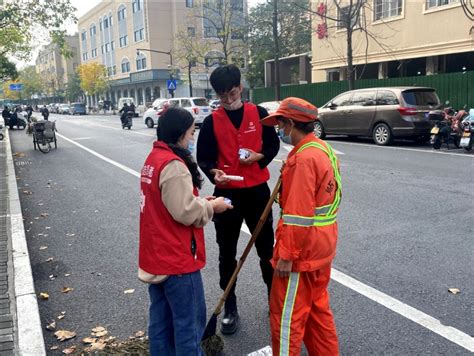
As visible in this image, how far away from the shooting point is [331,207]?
8.64 feet

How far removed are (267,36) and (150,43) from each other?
634 inches

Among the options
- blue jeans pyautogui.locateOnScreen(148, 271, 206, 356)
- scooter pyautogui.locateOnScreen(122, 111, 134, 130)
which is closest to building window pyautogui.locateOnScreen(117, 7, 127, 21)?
scooter pyautogui.locateOnScreen(122, 111, 134, 130)

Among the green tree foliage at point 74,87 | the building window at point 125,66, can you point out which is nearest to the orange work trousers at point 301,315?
the building window at point 125,66

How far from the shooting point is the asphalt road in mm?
3555

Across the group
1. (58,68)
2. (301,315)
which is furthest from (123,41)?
(301,315)

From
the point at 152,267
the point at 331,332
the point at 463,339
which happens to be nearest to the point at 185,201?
the point at 152,267

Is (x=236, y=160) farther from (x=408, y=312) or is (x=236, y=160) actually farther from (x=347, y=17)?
(x=347, y=17)

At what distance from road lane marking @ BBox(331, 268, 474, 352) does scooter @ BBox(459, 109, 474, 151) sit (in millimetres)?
9155

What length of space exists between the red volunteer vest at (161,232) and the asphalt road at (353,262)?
1.10 m

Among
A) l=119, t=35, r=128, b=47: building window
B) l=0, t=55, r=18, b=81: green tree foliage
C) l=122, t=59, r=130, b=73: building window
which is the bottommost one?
l=0, t=55, r=18, b=81: green tree foliage

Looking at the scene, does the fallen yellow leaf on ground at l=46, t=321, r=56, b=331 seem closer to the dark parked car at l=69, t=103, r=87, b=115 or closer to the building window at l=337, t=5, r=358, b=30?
the building window at l=337, t=5, r=358, b=30

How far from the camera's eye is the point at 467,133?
12141mm

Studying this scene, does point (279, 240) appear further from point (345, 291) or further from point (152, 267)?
point (345, 291)

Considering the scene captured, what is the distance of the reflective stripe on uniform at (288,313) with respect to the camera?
2.61m
